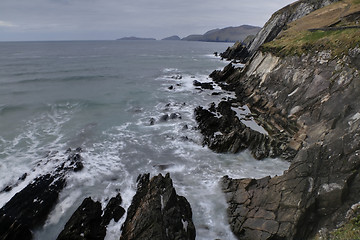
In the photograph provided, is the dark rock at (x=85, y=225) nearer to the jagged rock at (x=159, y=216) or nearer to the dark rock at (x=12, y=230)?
the jagged rock at (x=159, y=216)

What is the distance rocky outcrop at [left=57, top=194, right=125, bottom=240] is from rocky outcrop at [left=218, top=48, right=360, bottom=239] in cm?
712

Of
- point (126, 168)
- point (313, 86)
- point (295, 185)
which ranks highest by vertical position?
point (313, 86)

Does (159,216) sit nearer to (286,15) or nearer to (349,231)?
(349,231)

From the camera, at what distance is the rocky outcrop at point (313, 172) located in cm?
1088

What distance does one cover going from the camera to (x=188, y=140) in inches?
918

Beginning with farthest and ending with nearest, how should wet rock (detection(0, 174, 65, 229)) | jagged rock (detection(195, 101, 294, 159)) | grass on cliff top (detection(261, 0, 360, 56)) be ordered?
grass on cliff top (detection(261, 0, 360, 56)), jagged rock (detection(195, 101, 294, 159)), wet rock (detection(0, 174, 65, 229))

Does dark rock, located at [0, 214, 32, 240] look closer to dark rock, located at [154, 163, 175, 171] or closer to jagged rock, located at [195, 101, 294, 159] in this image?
dark rock, located at [154, 163, 175, 171]

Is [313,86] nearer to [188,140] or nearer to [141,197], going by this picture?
[188,140]

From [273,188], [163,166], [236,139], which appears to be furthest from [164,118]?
[273,188]

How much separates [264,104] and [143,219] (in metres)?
22.7

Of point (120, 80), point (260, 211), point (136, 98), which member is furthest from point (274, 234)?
point (120, 80)

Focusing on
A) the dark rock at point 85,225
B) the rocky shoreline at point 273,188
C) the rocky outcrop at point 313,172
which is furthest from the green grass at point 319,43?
the dark rock at point 85,225

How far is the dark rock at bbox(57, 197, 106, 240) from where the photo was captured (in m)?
12.0

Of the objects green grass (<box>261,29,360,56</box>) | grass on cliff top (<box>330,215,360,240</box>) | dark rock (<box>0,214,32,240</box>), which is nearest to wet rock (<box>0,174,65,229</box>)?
dark rock (<box>0,214,32,240</box>)
